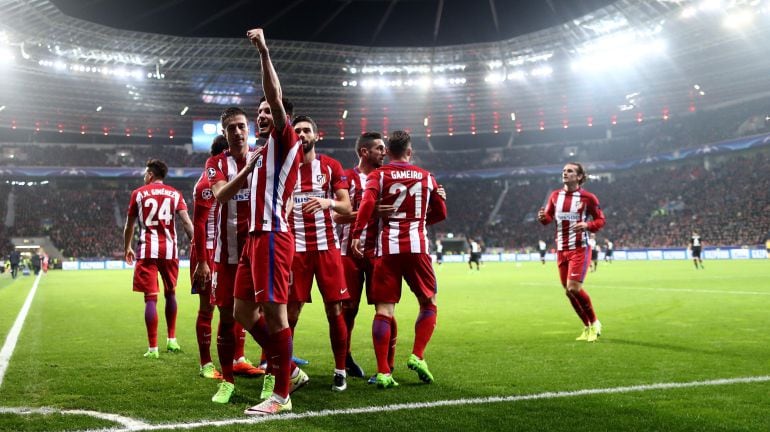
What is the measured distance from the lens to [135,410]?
486 centimetres

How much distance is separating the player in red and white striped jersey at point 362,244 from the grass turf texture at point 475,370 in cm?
59

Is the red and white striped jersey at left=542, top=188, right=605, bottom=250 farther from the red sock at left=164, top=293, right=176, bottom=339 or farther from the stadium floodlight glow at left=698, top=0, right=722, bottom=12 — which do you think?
the stadium floodlight glow at left=698, top=0, right=722, bottom=12

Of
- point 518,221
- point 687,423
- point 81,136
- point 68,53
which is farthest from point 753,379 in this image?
point 81,136

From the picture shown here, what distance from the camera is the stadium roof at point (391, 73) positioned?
1585 inches

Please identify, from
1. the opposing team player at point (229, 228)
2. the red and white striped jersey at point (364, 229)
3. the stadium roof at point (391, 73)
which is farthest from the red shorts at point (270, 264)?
the stadium roof at point (391, 73)

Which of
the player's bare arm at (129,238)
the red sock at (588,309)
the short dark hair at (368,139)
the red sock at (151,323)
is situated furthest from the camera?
the red sock at (588,309)

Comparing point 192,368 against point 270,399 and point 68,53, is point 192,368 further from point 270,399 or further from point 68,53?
point 68,53

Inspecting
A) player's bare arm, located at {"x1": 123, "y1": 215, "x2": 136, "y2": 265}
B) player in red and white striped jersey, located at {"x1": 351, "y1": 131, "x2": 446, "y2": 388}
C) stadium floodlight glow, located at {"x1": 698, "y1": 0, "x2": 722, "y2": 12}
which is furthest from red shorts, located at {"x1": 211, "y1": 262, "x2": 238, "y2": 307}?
stadium floodlight glow, located at {"x1": 698, "y1": 0, "x2": 722, "y2": 12}

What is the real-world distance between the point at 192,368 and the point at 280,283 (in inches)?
108

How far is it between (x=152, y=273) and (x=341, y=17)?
34333 millimetres

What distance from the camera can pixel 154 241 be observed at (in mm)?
8195

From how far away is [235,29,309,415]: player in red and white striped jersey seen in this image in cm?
477

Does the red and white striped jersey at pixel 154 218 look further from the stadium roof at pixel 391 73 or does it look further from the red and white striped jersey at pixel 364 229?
the stadium roof at pixel 391 73

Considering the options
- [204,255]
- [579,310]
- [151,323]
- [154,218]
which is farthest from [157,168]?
[579,310]
